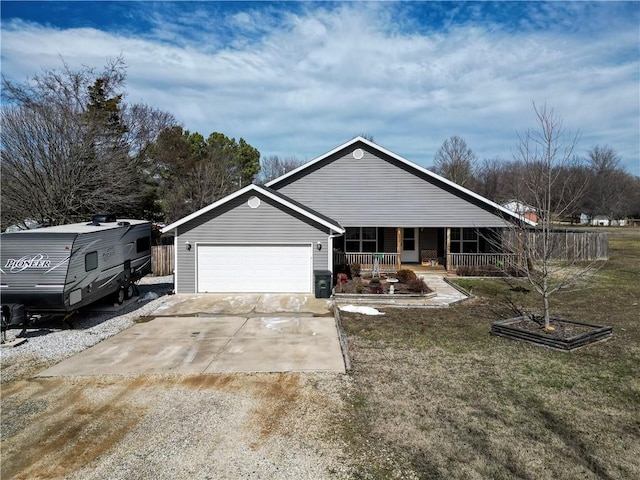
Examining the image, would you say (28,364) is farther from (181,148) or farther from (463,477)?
(181,148)

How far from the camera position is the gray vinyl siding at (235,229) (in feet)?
49.7

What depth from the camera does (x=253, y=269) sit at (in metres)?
15.3

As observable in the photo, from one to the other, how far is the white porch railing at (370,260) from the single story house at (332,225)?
0.05 metres

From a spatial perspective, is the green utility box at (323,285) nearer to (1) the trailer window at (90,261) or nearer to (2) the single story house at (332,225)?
(2) the single story house at (332,225)

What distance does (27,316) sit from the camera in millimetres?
9883

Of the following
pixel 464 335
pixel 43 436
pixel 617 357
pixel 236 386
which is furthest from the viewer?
pixel 464 335

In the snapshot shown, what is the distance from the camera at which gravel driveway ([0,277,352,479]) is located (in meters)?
4.61

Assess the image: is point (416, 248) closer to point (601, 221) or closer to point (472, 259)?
point (472, 259)

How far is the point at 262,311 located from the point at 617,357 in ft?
28.7

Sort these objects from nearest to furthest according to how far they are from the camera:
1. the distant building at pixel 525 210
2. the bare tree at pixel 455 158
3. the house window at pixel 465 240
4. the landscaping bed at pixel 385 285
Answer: the distant building at pixel 525 210
the landscaping bed at pixel 385 285
the house window at pixel 465 240
the bare tree at pixel 455 158

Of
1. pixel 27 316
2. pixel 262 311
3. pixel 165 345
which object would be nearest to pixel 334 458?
pixel 165 345

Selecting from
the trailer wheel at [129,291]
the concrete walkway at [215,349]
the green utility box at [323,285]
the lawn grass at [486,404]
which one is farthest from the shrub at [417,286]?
the trailer wheel at [129,291]

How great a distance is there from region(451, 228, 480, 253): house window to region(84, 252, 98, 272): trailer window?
54.9 ft

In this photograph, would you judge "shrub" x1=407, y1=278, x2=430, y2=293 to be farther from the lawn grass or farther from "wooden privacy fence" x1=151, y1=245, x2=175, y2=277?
"wooden privacy fence" x1=151, y1=245, x2=175, y2=277
